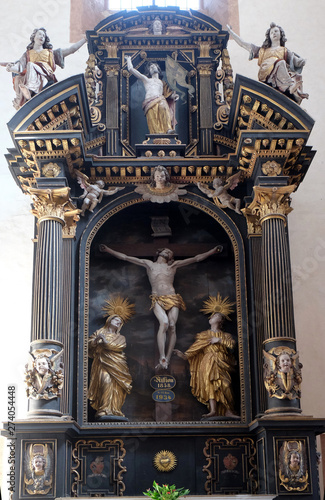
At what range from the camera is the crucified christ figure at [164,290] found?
45.2 feet

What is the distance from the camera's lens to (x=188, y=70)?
15258mm

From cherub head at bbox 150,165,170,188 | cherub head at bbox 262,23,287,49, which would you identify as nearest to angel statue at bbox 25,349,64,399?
cherub head at bbox 150,165,170,188

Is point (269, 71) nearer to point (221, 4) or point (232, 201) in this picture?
point (232, 201)

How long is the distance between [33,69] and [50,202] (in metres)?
2.04

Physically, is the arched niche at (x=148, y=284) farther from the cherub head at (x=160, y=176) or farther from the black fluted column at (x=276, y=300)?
the black fluted column at (x=276, y=300)

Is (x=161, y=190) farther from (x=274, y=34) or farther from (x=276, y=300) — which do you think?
(x=274, y=34)

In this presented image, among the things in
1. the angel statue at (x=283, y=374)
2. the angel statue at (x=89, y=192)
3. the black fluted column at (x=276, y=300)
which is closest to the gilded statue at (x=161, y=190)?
the angel statue at (x=89, y=192)

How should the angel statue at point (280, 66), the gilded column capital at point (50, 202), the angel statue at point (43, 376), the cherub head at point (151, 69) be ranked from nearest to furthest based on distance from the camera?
the angel statue at point (43, 376) < the gilded column capital at point (50, 202) < the angel statue at point (280, 66) < the cherub head at point (151, 69)

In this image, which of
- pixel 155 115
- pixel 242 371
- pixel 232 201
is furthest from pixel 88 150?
pixel 242 371

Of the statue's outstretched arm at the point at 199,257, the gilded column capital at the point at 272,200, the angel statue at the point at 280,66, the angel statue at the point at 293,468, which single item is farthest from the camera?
the statue's outstretched arm at the point at 199,257

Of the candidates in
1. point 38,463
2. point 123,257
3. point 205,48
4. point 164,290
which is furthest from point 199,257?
point 38,463

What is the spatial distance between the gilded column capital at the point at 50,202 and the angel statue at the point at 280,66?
3486 mm

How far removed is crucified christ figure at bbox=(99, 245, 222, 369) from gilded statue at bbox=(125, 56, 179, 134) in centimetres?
201

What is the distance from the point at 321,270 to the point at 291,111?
3939 millimetres
